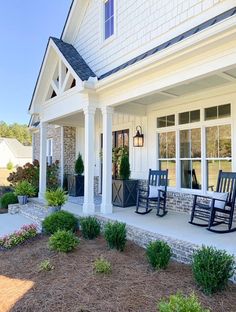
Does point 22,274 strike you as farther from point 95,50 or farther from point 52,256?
point 95,50

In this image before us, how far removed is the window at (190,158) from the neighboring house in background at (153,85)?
26 mm

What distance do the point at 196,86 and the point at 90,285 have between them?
473 cm

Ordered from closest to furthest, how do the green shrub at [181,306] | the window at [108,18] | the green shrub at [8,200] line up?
the green shrub at [181,306] < the window at [108,18] < the green shrub at [8,200]

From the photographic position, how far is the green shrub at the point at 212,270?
3086 millimetres

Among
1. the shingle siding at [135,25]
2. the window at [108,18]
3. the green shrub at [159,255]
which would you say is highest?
the window at [108,18]

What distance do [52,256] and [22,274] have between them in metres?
0.66

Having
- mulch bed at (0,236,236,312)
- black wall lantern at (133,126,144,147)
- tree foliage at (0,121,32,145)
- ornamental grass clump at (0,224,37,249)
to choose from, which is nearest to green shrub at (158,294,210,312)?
mulch bed at (0,236,236,312)

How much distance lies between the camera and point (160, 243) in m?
3.89

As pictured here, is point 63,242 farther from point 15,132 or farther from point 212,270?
point 15,132

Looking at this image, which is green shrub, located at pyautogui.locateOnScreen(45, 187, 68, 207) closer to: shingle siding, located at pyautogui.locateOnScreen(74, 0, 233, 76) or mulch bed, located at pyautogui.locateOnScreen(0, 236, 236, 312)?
mulch bed, located at pyautogui.locateOnScreen(0, 236, 236, 312)

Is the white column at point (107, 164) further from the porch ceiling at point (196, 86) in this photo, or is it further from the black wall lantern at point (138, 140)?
the black wall lantern at point (138, 140)

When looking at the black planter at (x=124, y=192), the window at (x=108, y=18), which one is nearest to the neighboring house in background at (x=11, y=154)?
the black planter at (x=124, y=192)

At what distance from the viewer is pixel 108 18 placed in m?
7.66

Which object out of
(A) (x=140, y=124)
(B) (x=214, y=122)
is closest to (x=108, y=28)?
(A) (x=140, y=124)
